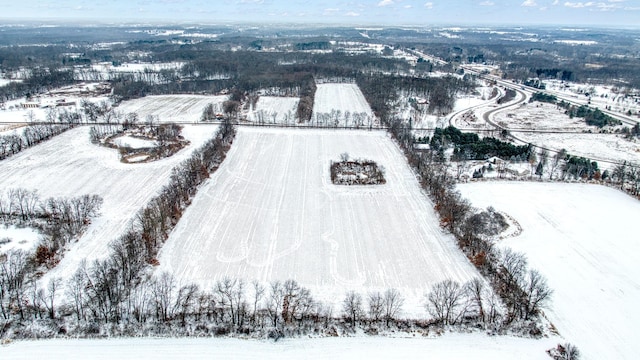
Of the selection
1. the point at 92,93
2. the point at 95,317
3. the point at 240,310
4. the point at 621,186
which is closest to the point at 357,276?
the point at 240,310

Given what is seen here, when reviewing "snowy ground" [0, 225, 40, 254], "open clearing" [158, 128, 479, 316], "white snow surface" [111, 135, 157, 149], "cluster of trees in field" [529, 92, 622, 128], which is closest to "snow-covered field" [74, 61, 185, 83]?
"white snow surface" [111, 135, 157, 149]

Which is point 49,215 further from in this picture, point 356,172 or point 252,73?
point 252,73

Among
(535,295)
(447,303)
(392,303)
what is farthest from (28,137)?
(535,295)

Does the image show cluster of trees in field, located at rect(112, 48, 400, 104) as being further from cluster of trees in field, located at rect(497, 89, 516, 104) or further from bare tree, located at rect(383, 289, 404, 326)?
bare tree, located at rect(383, 289, 404, 326)

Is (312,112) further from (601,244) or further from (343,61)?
(343,61)

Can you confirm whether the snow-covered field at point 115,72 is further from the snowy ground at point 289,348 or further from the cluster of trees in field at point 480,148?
the snowy ground at point 289,348
